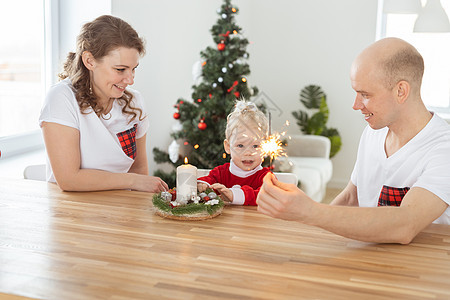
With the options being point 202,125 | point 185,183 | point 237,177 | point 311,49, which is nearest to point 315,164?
point 202,125

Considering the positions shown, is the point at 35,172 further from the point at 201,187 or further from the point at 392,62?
the point at 392,62

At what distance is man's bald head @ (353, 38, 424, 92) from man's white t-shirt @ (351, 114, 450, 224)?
182 mm

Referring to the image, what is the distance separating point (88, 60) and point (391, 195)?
128cm

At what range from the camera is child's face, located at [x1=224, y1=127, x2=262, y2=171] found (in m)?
2.02

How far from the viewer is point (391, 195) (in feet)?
5.76

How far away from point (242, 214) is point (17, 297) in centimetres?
81

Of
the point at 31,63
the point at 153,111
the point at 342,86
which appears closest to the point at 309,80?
the point at 342,86

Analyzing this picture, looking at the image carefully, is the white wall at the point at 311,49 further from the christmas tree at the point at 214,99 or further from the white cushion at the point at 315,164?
the christmas tree at the point at 214,99

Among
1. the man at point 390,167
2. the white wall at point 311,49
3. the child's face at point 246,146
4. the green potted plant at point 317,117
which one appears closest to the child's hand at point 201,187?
the child's face at point 246,146

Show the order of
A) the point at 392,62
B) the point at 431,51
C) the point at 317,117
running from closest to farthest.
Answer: the point at 392,62 < the point at 317,117 < the point at 431,51

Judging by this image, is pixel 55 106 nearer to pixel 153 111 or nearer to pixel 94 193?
pixel 94 193

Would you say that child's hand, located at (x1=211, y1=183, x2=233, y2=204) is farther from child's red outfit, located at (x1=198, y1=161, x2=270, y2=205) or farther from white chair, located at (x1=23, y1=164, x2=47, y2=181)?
white chair, located at (x1=23, y1=164, x2=47, y2=181)

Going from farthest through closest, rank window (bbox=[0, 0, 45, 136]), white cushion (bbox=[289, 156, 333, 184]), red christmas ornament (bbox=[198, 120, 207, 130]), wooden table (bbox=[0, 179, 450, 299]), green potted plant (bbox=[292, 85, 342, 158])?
green potted plant (bbox=[292, 85, 342, 158]), white cushion (bbox=[289, 156, 333, 184]), red christmas ornament (bbox=[198, 120, 207, 130]), window (bbox=[0, 0, 45, 136]), wooden table (bbox=[0, 179, 450, 299])

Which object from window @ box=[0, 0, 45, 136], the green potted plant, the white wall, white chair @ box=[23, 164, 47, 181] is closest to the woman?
white chair @ box=[23, 164, 47, 181]
